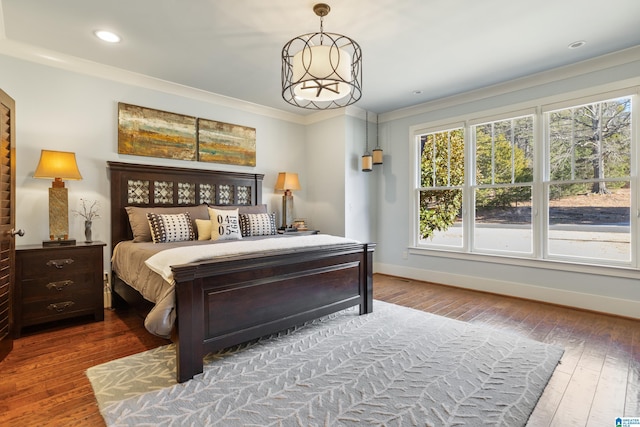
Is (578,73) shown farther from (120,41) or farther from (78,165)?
(78,165)

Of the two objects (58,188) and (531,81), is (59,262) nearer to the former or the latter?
(58,188)

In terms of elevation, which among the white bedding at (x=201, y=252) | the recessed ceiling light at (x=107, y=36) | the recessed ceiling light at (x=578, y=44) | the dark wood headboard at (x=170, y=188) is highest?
the recessed ceiling light at (x=578, y=44)

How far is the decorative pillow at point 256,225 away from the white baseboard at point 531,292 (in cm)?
221

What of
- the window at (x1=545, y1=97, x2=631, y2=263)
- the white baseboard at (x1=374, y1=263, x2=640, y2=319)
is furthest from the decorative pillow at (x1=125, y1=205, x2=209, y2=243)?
the window at (x1=545, y1=97, x2=631, y2=263)

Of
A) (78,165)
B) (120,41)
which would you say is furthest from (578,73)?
(78,165)

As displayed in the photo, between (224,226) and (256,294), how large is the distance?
1345 millimetres

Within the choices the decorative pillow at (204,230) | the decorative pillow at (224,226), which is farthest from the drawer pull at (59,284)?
the decorative pillow at (224,226)

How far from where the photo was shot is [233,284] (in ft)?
7.41

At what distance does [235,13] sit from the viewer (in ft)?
8.31

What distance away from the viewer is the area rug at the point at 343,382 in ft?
5.48

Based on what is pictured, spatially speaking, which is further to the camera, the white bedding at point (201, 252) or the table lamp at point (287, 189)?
the table lamp at point (287, 189)

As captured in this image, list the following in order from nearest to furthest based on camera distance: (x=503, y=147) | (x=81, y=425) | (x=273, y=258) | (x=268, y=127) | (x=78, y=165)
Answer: (x=81, y=425), (x=273, y=258), (x=78, y=165), (x=503, y=147), (x=268, y=127)

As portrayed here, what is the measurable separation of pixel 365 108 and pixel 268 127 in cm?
153

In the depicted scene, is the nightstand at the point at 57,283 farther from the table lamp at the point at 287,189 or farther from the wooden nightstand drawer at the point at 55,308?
the table lamp at the point at 287,189
